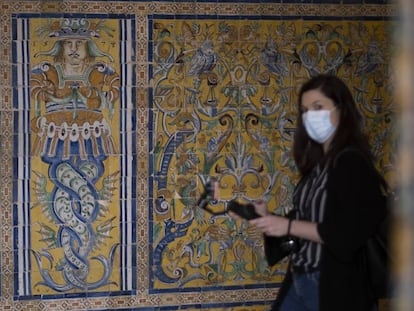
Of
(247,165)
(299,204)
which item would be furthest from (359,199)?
(247,165)

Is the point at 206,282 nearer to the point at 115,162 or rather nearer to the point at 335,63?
the point at 115,162

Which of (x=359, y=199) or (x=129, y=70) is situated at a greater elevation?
(x=129, y=70)

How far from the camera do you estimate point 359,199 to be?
2.44 meters

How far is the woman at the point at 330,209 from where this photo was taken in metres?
2.45

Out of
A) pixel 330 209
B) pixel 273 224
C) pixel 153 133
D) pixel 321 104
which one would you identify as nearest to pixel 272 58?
pixel 153 133

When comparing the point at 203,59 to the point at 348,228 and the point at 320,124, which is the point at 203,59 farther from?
the point at 348,228

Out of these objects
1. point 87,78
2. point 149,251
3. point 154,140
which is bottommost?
point 149,251

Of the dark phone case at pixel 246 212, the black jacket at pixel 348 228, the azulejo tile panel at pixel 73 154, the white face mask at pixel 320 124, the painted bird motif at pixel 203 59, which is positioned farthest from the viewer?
the painted bird motif at pixel 203 59

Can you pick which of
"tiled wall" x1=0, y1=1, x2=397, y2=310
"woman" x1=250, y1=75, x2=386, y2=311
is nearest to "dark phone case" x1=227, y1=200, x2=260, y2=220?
"woman" x1=250, y1=75, x2=386, y2=311

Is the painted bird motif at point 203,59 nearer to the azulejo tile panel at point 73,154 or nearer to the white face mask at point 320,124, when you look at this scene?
the azulejo tile panel at point 73,154

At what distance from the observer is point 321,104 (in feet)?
8.68

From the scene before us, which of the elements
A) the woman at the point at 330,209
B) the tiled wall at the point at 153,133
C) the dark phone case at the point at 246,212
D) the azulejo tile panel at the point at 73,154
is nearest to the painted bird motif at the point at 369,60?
the tiled wall at the point at 153,133

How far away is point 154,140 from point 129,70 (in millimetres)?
394

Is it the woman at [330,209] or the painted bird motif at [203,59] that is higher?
the painted bird motif at [203,59]
